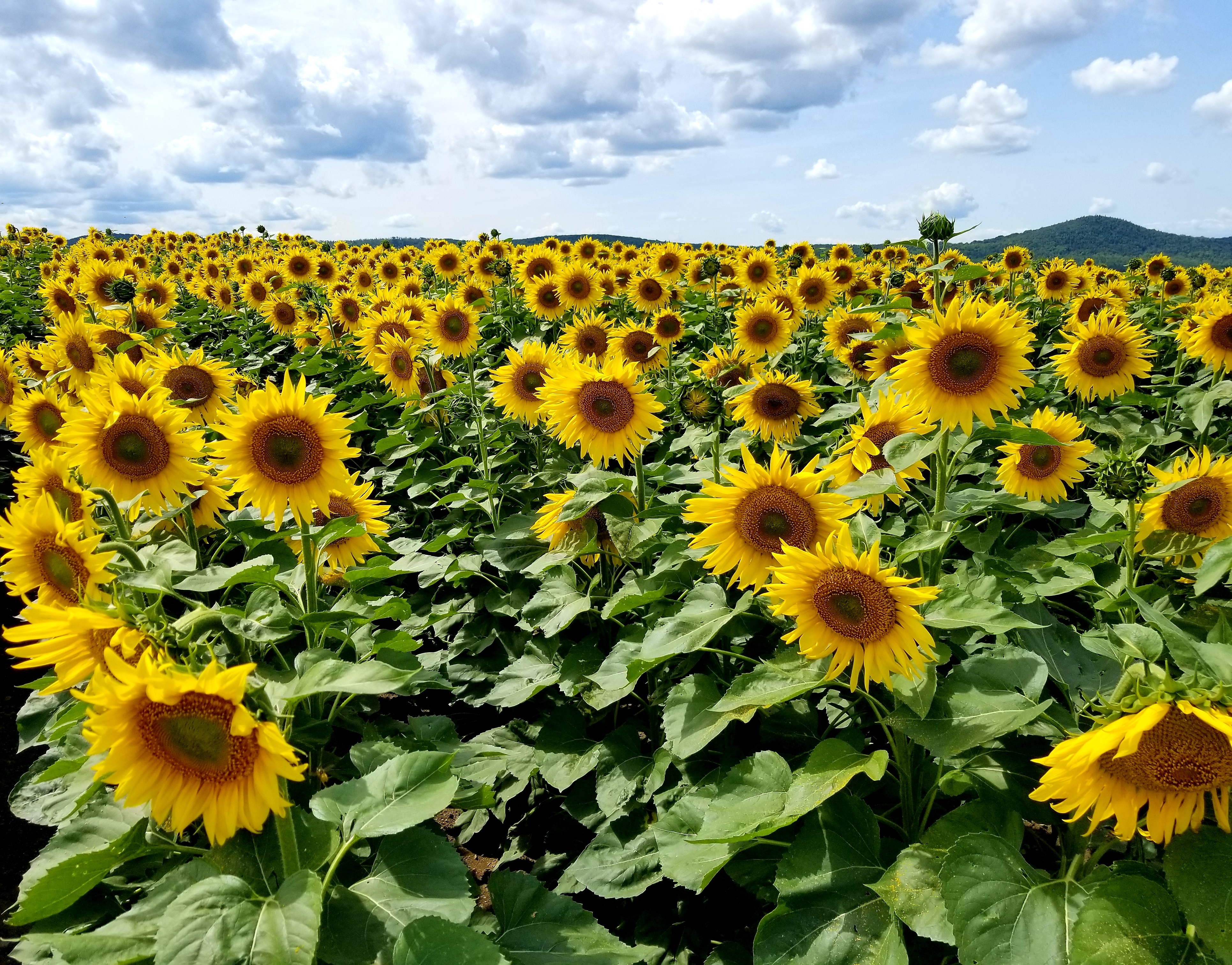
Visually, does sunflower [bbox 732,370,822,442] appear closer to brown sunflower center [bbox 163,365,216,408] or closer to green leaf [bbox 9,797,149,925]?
brown sunflower center [bbox 163,365,216,408]

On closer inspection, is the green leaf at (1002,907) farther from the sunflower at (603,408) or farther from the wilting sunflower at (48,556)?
the wilting sunflower at (48,556)

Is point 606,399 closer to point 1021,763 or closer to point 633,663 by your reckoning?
point 633,663

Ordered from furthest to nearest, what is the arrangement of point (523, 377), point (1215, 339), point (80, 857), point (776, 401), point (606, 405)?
point (1215, 339) < point (523, 377) < point (776, 401) < point (606, 405) < point (80, 857)

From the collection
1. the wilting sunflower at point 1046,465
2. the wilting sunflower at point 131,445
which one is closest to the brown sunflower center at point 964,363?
the wilting sunflower at point 1046,465

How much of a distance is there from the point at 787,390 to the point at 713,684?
2.17 metres

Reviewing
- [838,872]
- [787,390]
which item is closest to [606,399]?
[787,390]

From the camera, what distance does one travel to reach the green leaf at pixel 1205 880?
1.68m

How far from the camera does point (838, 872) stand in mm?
2234

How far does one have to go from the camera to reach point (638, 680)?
11.6 ft

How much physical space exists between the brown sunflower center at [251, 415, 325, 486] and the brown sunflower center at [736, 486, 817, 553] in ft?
5.07

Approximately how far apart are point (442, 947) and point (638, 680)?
74.1 inches

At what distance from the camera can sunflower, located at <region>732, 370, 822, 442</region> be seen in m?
4.54

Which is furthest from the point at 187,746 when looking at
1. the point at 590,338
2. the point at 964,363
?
the point at 590,338

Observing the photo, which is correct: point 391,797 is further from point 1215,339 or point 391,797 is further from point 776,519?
point 1215,339
